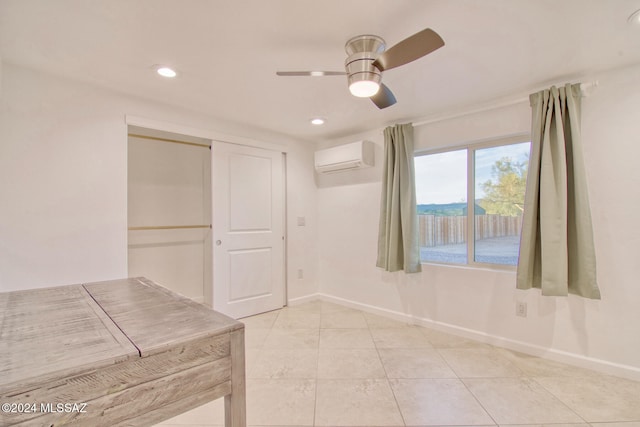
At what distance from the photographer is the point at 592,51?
5.95 feet

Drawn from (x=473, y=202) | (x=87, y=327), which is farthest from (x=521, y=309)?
(x=87, y=327)

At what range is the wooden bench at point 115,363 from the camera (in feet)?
2.24

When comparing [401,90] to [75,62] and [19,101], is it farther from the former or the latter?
[19,101]

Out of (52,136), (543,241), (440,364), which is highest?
(52,136)

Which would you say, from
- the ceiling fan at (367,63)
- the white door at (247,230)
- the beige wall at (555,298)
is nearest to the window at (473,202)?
the beige wall at (555,298)

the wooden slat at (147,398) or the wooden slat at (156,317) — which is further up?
the wooden slat at (156,317)

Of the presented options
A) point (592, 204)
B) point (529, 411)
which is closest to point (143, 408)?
point (529, 411)

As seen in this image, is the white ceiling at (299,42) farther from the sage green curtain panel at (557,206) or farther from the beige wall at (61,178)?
the sage green curtain panel at (557,206)

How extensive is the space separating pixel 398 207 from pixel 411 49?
1.82 meters

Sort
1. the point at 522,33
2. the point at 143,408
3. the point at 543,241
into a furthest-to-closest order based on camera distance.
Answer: the point at 543,241 → the point at 522,33 → the point at 143,408

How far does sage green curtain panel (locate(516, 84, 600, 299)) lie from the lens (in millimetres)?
2045

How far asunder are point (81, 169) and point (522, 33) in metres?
3.16

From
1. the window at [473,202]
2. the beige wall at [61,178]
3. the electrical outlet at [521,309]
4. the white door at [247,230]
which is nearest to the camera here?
the beige wall at [61,178]

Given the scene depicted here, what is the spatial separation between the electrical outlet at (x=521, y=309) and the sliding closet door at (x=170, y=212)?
3.34 m
